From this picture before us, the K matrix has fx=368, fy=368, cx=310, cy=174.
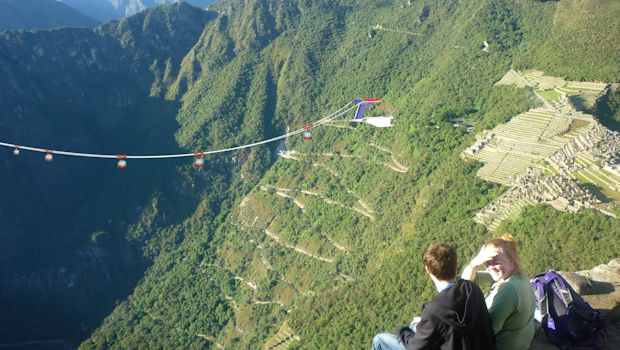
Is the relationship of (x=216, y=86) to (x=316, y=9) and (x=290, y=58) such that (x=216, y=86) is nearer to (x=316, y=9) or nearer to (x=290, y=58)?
(x=290, y=58)

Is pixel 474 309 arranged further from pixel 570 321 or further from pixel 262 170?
pixel 262 170

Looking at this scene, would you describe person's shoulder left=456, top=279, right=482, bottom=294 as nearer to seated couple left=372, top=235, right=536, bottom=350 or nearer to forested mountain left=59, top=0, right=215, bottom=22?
seated couple left=372, top=235, right=536, bottom=350

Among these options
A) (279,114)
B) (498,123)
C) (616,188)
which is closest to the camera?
(616,188)

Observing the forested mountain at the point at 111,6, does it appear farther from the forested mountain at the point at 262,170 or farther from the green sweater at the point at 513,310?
the green sweater at the point at 513,310

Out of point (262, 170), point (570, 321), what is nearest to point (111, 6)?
point (262, 170)

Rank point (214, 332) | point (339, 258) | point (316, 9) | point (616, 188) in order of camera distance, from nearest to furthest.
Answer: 1. point (616, 188)
2. point (339, 258)
3. point (214, 332)
4. point (316, 9)

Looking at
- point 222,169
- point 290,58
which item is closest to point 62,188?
point 222,169

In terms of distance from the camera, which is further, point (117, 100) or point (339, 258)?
point (117, 100)
